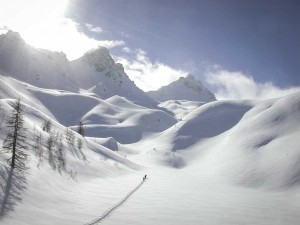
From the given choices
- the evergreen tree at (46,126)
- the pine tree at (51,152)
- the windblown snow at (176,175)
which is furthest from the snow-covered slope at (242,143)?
the pine tree at (51,152)

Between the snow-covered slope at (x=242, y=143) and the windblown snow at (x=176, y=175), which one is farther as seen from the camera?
the snow-covered slope at (x=242, y=143)

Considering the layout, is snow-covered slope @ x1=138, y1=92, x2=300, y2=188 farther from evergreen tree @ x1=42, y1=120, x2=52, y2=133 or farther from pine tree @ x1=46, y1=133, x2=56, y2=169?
pine tree @ x1=46, y1=133, x2=56, y2=169

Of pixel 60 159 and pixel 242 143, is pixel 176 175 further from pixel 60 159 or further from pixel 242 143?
pixel 60 159

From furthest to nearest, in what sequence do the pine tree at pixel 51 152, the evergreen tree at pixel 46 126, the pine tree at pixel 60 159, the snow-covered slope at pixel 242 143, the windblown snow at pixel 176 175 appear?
the snow-covered slope at pixel 242 143 → the evergreen tree at pixel 46 126 → the pine tree at pixel 60 159 → the pine tree at pixel 51 152 → the windblown snow at pixel 176 175

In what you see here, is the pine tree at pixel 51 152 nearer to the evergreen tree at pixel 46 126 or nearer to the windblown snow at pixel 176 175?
the windblown snow at pixel 176 175

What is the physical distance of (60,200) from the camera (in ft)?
88.5

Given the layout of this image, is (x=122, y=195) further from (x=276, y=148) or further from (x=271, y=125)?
(x=271, y=125)

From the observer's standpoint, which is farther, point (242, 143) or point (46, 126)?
point (242, 143)

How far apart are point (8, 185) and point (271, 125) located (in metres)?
78.4

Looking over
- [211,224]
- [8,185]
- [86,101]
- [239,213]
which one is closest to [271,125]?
[239,213]

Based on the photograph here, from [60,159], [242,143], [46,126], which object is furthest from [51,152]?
[242,143]

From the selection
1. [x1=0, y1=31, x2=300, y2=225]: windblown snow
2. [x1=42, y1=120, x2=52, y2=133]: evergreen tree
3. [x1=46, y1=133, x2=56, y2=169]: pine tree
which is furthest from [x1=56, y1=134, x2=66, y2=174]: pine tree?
[x1=42, y1=120, x2=52, y2=133]: evergreen tree

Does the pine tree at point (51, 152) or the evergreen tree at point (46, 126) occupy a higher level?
the evergreen tree at point (46, 126)

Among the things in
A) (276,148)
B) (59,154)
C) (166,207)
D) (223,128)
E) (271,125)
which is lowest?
(166,207)
